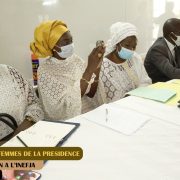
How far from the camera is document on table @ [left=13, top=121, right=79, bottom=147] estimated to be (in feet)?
3.14

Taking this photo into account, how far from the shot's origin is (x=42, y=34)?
1.56 m

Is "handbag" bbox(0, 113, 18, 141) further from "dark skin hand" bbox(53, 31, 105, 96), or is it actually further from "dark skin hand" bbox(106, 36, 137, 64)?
"dark skin hand" bbox(106, 36, 137, 64)

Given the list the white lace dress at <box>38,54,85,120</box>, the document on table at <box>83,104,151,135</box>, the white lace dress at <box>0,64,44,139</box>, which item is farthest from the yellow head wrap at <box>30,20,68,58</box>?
the document on table at <box>83,104,151,135</box>

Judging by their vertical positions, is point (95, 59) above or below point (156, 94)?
above

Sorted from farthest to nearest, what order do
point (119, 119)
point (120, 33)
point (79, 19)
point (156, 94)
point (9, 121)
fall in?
point (79, 19) → point (120, 33) → point (156, 94) → point (9, 121) → point (119, 119)

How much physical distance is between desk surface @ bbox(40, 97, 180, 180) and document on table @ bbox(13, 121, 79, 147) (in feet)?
0.12

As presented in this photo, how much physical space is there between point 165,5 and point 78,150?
2.91m

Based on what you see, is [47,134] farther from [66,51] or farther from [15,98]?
[66,51]

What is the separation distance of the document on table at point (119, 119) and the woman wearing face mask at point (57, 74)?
1.06 feet

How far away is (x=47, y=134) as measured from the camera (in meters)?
1.01

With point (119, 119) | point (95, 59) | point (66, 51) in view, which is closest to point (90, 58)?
point (95, 59)

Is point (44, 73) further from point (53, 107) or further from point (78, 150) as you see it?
point (78, 150)

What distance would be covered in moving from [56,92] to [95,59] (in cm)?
34

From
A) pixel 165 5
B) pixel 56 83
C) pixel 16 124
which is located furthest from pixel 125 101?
pixel 165 5
